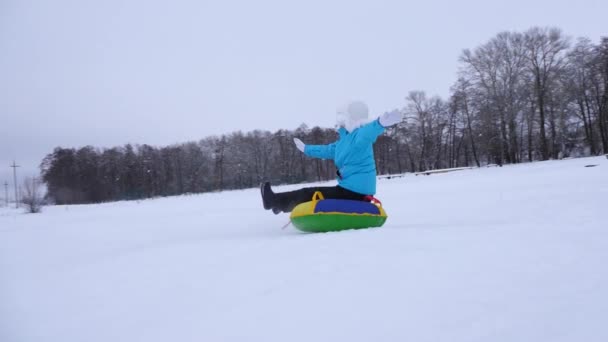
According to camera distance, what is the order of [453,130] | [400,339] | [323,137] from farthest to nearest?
[323,137] → [453,130] → [400,339]

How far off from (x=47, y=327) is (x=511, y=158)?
36.2 metres

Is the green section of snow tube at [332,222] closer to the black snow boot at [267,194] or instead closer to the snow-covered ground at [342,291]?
the black snow boot at [267,194]

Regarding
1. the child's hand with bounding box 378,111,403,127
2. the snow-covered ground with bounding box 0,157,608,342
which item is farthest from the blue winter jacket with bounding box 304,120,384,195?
the snow-covered ground with bounding box 0,157,608,342

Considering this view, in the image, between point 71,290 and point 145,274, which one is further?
point 145,274

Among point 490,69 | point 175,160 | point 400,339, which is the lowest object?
point 400,339

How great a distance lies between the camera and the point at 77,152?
54875mm

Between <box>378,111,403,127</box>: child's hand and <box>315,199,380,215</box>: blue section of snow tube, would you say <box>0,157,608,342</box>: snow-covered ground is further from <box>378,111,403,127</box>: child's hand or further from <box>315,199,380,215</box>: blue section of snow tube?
<box>378,111,403,127</box>: child's hand

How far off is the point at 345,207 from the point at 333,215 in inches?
6.5

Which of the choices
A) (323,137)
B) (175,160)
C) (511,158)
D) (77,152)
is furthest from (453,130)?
(77,152)

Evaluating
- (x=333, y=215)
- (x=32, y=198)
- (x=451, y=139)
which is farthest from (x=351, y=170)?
(x=451, y=139)

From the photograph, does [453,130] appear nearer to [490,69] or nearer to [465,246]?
[490,69]

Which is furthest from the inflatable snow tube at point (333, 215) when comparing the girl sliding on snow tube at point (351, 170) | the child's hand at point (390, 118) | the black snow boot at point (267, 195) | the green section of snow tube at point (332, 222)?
the child's hand at point (390, 118)

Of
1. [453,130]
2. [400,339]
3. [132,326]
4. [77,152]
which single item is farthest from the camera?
[77,152]

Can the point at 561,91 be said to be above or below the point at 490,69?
below
